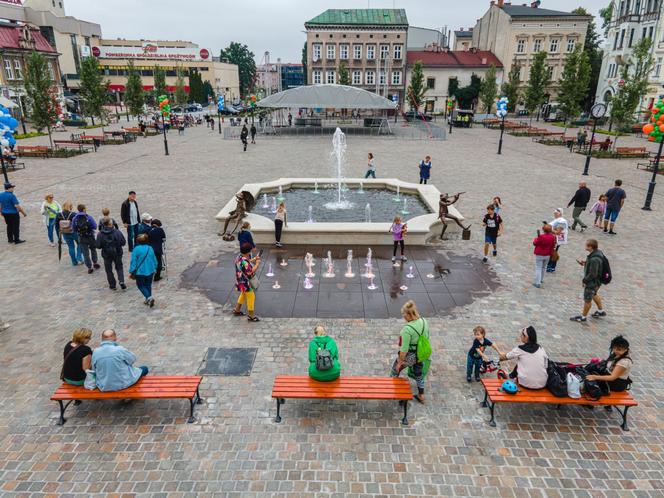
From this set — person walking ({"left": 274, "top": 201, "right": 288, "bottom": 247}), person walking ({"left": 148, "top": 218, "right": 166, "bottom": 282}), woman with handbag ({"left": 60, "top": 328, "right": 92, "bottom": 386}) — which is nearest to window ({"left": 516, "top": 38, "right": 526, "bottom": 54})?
person walking ({"left": 274, "top": 201, "right": 288, "bottom": 247})

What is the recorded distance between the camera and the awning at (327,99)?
4191cm

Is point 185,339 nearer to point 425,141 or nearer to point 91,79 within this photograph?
point 425,141

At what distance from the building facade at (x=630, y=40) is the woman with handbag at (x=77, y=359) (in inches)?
2086

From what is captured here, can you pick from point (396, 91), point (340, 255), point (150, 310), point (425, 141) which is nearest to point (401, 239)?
point (340, 255)

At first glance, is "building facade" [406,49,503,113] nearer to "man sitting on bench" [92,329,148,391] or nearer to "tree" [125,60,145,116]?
"tree" [125,60,145,116]

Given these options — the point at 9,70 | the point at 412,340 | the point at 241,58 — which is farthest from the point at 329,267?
the point at 241,58

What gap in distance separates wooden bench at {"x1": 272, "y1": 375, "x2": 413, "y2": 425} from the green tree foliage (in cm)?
6701

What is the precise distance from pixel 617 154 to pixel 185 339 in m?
32.1

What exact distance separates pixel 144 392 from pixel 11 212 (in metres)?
9.86

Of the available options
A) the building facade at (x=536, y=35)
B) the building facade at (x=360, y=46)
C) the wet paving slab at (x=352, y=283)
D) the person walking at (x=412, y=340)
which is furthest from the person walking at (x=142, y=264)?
the building facade at (x=536, y=35)

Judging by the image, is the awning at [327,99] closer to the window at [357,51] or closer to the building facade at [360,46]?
the building facade at [360,46]

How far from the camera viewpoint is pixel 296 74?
635ft

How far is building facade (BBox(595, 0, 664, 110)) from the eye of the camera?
49.6m

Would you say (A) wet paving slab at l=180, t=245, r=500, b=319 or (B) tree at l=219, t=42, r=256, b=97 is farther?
(B) tree at l=219, t=42, r=256, b=97
